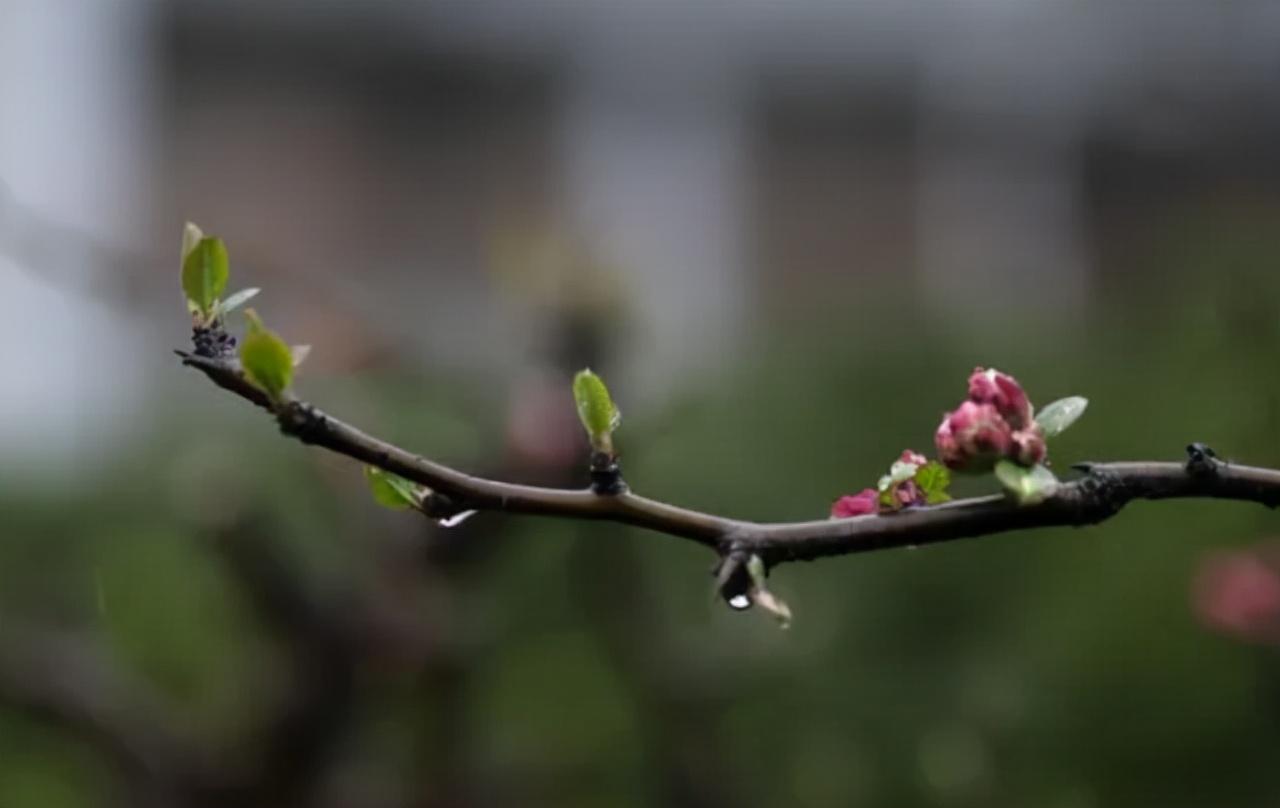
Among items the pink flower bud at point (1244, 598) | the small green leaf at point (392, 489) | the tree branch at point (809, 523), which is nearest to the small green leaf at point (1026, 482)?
the tree branch at point (809, 523)

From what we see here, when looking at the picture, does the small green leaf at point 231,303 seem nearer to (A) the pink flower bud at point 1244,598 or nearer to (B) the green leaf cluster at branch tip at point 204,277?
(B) the green leaf cluster at branch tip at point 204,277

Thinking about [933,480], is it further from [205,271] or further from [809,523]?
[205,271]

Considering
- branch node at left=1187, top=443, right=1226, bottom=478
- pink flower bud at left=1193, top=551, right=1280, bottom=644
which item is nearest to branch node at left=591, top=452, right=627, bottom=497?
branch node at left=1187, top=443, right=1226, bottom=478

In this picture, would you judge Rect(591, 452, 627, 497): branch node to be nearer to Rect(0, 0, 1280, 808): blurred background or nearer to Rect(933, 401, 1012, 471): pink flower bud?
Rect(933, 401, 1012, 471): pink flower bud

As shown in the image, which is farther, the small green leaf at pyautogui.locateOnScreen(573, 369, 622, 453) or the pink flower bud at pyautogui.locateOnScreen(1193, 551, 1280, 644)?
the pink flower bud at pyautogui.locateOnScreen(1193, 551, 1280, 644)

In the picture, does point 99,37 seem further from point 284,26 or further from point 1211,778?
point 1211,778

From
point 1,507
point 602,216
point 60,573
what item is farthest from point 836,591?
point 602,216
